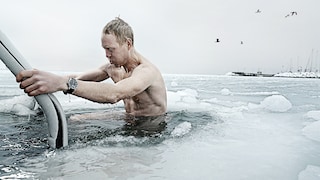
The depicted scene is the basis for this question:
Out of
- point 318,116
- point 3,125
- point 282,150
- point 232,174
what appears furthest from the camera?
point 318,116

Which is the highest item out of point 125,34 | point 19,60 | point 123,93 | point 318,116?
point 125,34

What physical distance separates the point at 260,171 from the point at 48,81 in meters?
1.55

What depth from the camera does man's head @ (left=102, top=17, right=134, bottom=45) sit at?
7.98 feet

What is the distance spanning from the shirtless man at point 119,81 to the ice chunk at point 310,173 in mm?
1416

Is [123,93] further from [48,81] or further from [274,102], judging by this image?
[274,102]

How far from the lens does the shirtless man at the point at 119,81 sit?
156 cm

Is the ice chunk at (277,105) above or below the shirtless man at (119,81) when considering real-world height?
below

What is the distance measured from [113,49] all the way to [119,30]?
19 cm

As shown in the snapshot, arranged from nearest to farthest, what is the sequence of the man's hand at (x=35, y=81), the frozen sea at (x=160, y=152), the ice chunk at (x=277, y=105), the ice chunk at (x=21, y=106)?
the man's hand at (x=35, y=81)
the frozen sea at (x=160, y=152)
the ice chunk at (x=21, y=106)
the ice chunk at (x=277, y=105)

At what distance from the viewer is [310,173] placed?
192 centimetres

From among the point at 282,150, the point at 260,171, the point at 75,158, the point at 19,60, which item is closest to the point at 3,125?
the point at 75,158

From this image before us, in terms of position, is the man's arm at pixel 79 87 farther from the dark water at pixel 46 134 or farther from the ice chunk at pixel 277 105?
the ice chunk at pixel 277 105

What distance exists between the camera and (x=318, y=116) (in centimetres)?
459

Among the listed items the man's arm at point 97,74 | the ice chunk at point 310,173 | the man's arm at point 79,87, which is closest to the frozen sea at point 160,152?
the ice chunk at point 310,173
